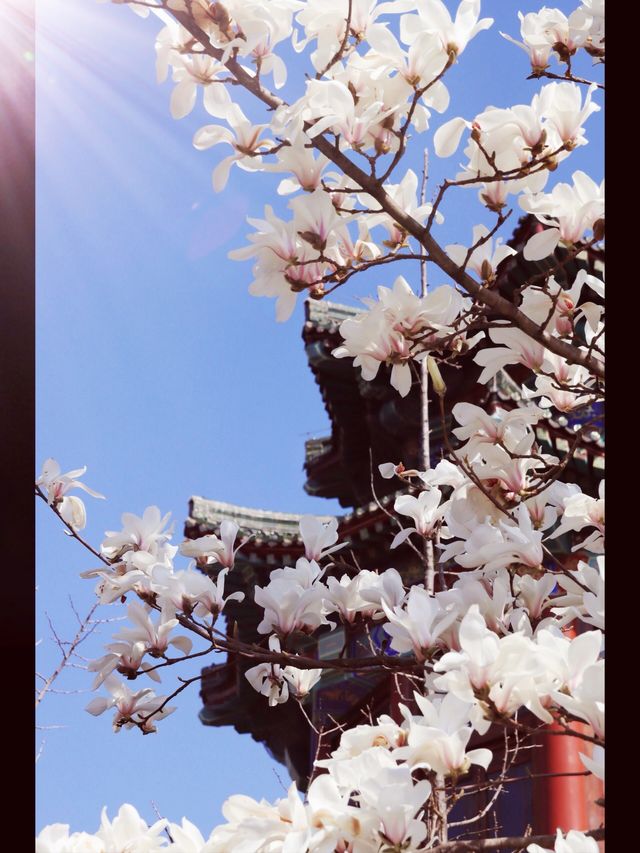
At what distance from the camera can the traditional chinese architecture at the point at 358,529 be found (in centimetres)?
747

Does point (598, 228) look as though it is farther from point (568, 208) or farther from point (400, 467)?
point (400, 467)

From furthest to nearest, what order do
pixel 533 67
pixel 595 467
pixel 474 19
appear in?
pixel 595 467
pixel 533 67
pixel 474 19

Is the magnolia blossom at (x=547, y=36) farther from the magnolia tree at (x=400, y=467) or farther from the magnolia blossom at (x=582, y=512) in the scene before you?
the magnolia blossom at (x=582, y=512)

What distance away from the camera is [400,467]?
2.64 metres

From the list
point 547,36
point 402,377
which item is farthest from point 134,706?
point 547,36

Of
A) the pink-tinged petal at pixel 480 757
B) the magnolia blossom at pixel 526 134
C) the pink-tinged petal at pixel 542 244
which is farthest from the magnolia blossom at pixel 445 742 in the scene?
the magnolia blossom at pixel 526 134

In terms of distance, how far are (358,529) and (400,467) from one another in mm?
6351

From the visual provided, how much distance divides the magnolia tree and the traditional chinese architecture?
427 centimetres

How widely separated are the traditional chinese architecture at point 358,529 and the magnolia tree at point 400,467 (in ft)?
14.0

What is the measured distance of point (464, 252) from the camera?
7.84 ft
